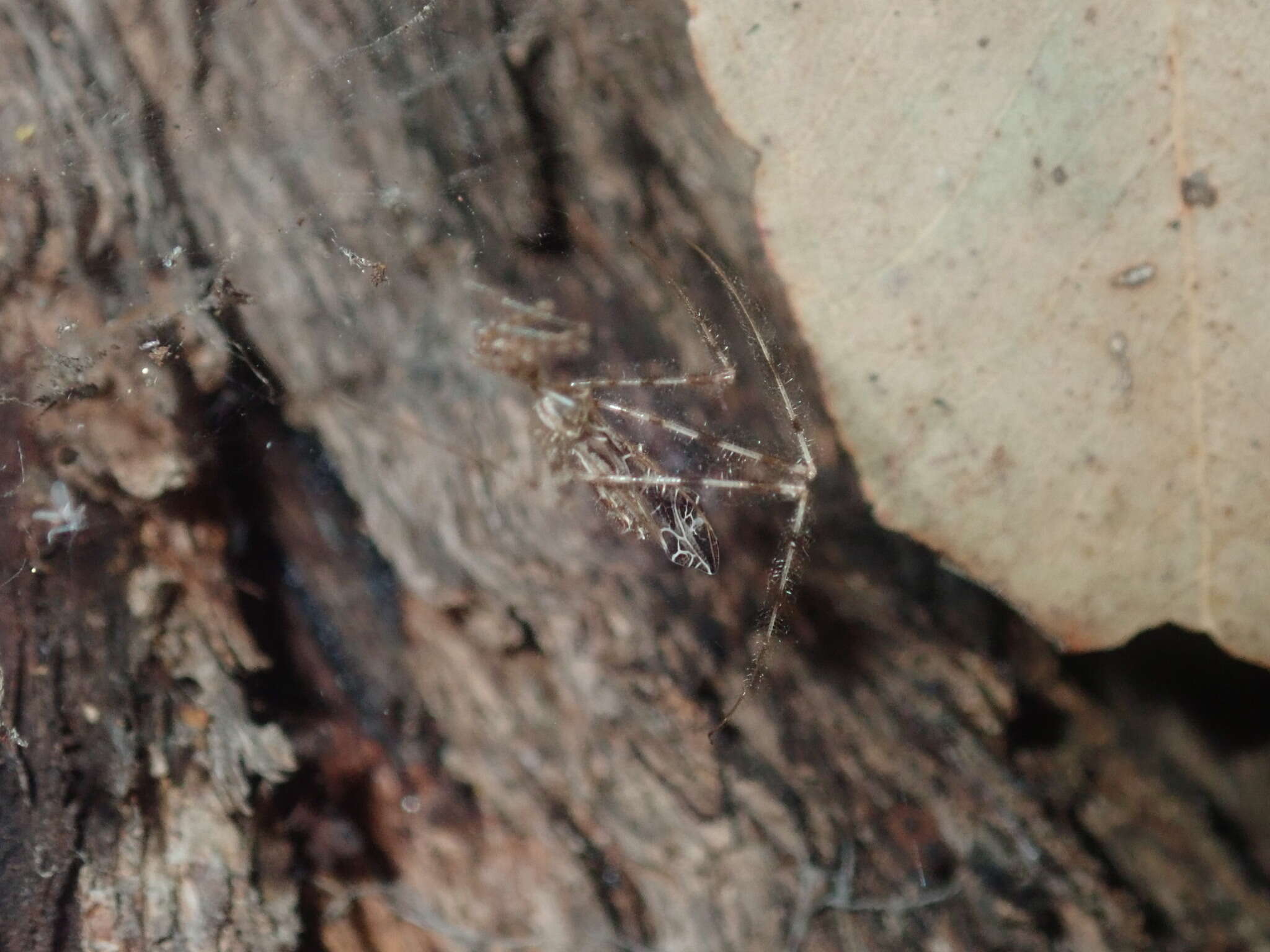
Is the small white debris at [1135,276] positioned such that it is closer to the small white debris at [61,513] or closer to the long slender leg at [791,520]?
the long slender leg at [791,520]

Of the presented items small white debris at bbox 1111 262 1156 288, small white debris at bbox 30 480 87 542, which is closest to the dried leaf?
small white debris at bbox 1111 262 1156 288

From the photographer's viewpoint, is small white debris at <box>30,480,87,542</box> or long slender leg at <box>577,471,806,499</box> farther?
long slender leg at <box>577,471,806,499</box>

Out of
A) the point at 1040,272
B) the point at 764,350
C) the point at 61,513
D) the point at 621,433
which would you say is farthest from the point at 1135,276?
the point at 61,513

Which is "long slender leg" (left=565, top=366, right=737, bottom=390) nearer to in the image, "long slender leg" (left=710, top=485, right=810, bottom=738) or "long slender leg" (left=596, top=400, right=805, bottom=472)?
"long slender leg" (left=596, top=400, right=805, bottom=472)

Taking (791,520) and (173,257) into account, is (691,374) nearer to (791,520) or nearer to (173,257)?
(791,520)

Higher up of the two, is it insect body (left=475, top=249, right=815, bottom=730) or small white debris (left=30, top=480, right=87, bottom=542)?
small white debris (left=30, top=480, right=87, bottom=542)

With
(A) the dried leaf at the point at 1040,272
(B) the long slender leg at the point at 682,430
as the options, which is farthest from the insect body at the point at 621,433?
(A) the dried leaf at the point at 1040,272

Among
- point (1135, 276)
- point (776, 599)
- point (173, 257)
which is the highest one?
point (173, 257)

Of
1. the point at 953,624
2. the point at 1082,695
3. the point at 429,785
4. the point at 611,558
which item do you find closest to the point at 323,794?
the point at 429,785
